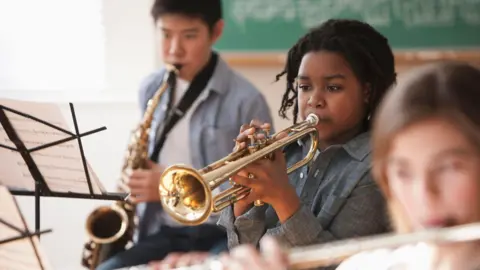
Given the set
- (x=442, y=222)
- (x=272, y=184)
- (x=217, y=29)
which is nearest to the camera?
(x=442, y=222)

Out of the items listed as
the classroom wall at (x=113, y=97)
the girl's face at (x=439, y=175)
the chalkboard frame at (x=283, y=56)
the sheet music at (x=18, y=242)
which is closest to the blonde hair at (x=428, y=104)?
the girl's face at (x=439, y=175)

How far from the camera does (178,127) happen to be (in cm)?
160

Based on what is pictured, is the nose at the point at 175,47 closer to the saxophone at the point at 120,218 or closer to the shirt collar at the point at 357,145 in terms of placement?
the saxophone at the point at 120,218

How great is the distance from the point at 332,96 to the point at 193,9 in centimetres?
61

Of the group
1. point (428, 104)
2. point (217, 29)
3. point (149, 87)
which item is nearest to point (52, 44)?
point (149, 87)

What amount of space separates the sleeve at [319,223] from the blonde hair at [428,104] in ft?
→ 0.79

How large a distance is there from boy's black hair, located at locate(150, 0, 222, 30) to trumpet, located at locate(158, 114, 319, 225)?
590mm

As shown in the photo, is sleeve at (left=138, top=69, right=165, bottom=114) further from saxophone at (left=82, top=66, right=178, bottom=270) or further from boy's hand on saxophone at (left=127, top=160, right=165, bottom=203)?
boy's hand on saxophone at (left=127, top=160, right=165, bottom=203)

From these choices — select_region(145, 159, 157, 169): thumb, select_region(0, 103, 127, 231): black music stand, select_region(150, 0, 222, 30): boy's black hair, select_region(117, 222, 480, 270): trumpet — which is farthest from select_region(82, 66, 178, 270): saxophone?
select_region(117, 222, 480, 270): trumpet

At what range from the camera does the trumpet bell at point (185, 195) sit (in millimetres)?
1083

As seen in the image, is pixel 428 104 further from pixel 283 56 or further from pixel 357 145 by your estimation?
pixel 283 56

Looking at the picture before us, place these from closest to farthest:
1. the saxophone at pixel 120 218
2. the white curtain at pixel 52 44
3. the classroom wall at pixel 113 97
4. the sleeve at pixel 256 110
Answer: the sleeve at pixel 256 110 → the saxophone at pixel 120 218 → the classroom wall at pixel 113 97 → the white curtain at pixel 52 44

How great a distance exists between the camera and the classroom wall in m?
1.83

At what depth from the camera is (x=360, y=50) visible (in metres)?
1.11
